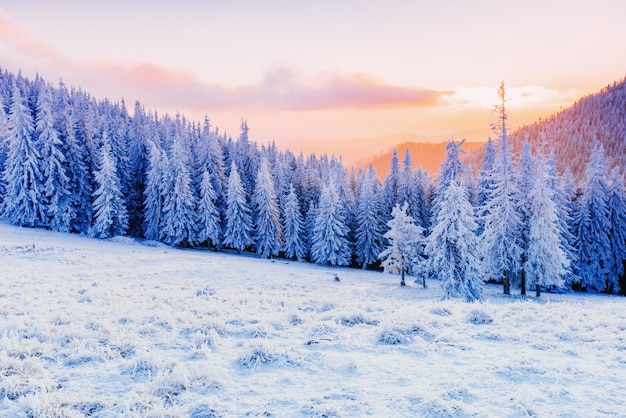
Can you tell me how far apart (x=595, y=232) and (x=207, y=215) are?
50951 mm

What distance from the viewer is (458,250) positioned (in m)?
29.6

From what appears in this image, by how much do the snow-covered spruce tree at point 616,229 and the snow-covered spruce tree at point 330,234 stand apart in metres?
32.5

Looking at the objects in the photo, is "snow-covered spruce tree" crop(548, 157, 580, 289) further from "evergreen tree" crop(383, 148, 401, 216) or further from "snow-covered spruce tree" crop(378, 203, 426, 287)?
→ "evergreen tree" crop(383, 148, 401, 216)

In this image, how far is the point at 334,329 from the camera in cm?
991

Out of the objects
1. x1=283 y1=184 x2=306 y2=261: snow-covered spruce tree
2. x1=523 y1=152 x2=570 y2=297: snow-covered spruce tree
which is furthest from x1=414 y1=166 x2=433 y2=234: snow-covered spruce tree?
x1=523 y1=152 x2=570 y2=297: snow-covered spruce tree


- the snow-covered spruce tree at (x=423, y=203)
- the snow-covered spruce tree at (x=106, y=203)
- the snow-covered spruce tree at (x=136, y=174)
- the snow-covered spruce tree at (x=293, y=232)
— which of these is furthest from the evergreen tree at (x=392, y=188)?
the snow-covered spruce tree at (x=136, y=174)

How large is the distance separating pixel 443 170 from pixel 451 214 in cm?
1461

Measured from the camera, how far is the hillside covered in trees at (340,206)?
32500 mm

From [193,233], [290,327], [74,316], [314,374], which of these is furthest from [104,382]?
[193,233]

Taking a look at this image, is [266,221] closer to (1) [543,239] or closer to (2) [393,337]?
(1) [543,239]

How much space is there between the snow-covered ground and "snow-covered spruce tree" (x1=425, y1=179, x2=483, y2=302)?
16.4m

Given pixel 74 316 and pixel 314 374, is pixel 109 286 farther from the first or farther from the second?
pixel 314 374

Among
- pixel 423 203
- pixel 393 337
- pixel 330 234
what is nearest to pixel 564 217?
pixel 423 203

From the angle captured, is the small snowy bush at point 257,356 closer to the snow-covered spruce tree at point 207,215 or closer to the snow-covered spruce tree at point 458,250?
the snow-covered spruce tree at point 458,250
